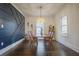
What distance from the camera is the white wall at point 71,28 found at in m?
4.18

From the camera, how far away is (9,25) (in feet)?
14.5

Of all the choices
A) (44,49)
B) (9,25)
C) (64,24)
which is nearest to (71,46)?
(64,24)

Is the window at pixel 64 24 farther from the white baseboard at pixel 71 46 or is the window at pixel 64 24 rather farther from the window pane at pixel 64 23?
the white baseboard at pixel 71 46

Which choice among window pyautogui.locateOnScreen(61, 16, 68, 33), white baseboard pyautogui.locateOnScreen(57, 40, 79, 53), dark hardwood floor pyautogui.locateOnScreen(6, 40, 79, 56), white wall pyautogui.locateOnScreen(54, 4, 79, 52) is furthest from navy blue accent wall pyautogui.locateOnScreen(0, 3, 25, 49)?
white baseboard pyautogui.locateOnScreen(57, 40, 79, 53)

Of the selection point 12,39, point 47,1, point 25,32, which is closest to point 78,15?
point 47,1

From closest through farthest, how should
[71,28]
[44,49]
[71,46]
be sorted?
[44,49]
[71,46]
[71,28]

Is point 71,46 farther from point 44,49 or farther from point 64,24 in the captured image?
point 44,49

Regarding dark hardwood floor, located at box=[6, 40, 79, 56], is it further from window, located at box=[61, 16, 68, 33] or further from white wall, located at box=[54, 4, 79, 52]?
window, located at box=[61, 16, 68, 33]

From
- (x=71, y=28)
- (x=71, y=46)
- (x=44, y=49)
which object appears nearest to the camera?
(x=44, y=49)

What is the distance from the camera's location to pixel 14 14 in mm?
4852

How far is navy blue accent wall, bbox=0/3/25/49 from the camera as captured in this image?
3.84 m

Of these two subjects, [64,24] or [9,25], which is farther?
[64,24]

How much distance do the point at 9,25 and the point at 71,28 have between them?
2400mm

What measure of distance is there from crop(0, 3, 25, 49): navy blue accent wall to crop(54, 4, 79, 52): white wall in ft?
4.51
